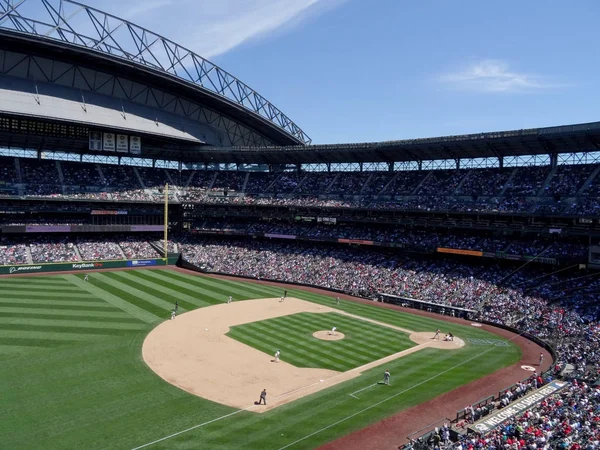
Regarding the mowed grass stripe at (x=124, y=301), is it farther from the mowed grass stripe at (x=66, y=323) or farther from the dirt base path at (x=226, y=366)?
the dirt base path at (x=226, y=366)

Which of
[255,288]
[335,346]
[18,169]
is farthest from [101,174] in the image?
[335,346]

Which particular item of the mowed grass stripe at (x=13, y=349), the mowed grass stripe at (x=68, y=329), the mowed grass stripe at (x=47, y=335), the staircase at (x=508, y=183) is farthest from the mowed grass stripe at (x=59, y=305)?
the staircase at (x=508, y=183)

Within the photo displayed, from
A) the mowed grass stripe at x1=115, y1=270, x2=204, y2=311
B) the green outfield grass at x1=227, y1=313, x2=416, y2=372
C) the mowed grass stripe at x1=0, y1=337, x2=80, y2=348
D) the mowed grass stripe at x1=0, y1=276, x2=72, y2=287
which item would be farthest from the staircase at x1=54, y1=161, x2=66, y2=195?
the green outfield grass at x1=227, y1=313, x2=416, y2=372

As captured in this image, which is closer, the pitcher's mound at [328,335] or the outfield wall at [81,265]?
the pitcher's mound at [328,335]

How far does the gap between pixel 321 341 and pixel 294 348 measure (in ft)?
8.68

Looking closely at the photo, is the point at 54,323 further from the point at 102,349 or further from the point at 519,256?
the point at 519,256

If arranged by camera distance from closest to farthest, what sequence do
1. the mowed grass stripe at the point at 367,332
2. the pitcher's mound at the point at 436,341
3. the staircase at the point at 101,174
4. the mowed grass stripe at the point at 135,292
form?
the mowed grass stripe at the point at 367,332, the pitcher's mound at the point at 436,341, the mowed grass stripe at the point at 135,292, the staircase at the point at 101,174

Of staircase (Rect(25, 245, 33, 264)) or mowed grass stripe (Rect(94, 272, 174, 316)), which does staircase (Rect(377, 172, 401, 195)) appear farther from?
staircase (Rect(25, 245, 33, 264))

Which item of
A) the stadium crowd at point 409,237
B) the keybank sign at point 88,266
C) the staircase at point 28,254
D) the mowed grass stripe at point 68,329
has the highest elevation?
the stadium crowd at point 409,237

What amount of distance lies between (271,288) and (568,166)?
38.1 metres

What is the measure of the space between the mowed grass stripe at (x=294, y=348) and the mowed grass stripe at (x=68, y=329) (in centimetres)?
966

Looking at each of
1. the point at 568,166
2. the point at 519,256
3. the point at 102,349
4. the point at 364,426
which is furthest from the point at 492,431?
the point at 568,166

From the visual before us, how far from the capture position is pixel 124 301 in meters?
42.8

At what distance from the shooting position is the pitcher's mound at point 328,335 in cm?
3347
